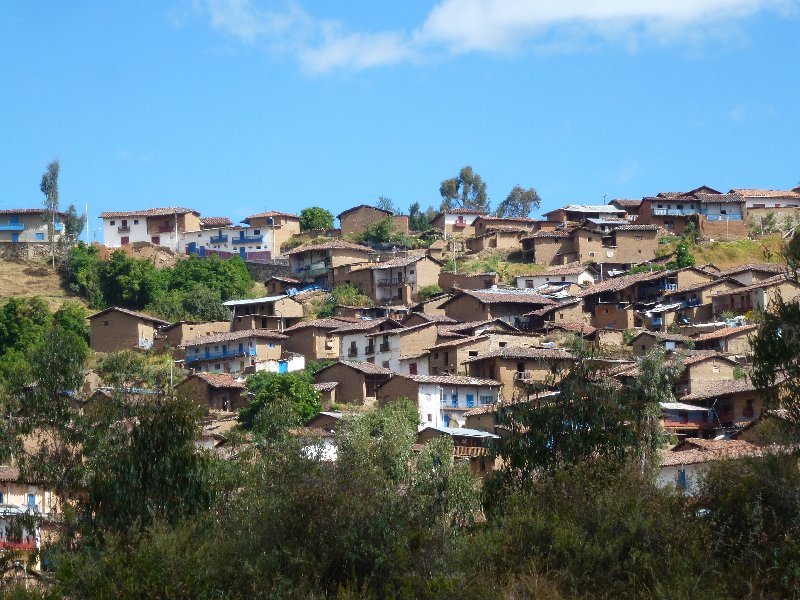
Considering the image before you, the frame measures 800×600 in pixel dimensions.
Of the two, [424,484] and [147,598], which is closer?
[147,598]

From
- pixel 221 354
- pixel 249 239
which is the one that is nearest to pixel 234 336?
pixel 221 354

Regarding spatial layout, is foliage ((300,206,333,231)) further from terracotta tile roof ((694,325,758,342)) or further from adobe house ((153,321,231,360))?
terracotta tile roof ((694,325,758,342))

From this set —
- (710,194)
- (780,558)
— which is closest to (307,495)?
(780,558)

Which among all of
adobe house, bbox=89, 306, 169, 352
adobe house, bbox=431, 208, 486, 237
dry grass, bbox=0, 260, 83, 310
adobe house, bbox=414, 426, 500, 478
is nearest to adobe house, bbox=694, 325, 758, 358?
adobe house, bbox=414, 426, 500, 478

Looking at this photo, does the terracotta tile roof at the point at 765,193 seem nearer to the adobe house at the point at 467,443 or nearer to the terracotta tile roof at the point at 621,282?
the terracotta tile roof at the point at 621,282

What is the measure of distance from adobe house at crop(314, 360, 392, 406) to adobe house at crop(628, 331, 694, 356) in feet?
30.7

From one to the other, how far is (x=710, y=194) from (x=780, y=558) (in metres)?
58.1

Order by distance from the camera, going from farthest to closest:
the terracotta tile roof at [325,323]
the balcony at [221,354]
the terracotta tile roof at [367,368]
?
1. the terracotta tile roof at [325,323]
2. the balcony at [221,354]
3. the terracotta tile roof at [367,368]

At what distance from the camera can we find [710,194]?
81938 millimetres

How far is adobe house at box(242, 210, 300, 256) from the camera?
82.2m

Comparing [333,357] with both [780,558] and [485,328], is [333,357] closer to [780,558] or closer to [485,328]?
[485,328]

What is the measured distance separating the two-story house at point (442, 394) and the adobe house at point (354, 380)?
0.80 meters

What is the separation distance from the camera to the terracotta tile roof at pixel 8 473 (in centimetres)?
3928

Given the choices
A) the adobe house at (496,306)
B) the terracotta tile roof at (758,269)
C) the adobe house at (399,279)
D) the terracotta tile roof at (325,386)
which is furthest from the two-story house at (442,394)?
the adobe house at (399,279)
